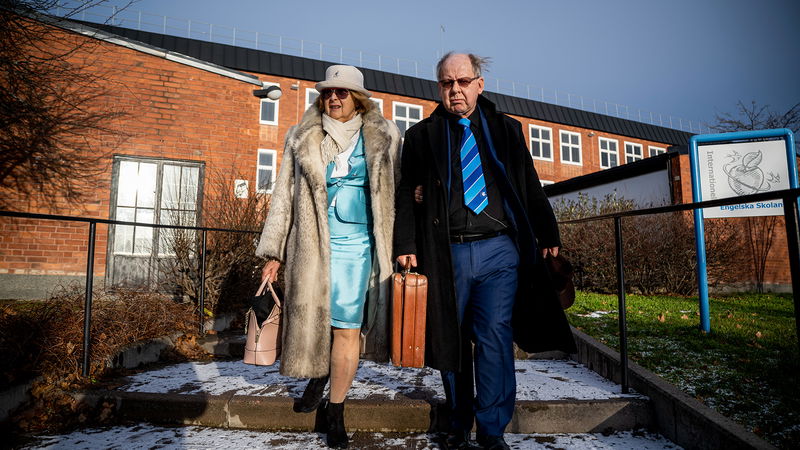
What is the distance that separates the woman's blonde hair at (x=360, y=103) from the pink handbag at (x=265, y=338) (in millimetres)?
1205

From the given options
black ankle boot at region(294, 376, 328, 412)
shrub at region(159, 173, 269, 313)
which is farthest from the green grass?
shrub at region(159, 173, 269, 313)

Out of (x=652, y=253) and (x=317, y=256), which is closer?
(x=317, y=256)

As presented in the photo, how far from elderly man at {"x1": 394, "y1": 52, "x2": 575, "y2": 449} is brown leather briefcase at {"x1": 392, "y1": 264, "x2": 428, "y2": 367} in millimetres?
107

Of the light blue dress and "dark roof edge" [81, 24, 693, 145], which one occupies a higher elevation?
"dark roof edge" [81, 24, 693, 145]

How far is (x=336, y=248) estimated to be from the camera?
2.53m

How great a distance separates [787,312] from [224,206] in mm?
9561

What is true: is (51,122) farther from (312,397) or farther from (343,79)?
(312,397)

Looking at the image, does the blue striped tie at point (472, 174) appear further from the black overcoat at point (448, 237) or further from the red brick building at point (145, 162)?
the red brick building at point (145, 162)

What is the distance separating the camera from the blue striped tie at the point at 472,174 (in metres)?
2.32

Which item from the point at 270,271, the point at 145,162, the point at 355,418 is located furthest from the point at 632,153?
the point at 270,271

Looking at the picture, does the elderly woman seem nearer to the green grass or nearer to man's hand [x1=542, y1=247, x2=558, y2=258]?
man's hand [x1=542, y1=247, x2=558, y2=258]

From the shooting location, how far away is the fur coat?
8.07ft

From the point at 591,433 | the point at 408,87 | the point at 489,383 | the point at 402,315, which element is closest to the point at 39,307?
the point at 402,315

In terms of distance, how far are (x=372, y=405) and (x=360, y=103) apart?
197 centimetres
